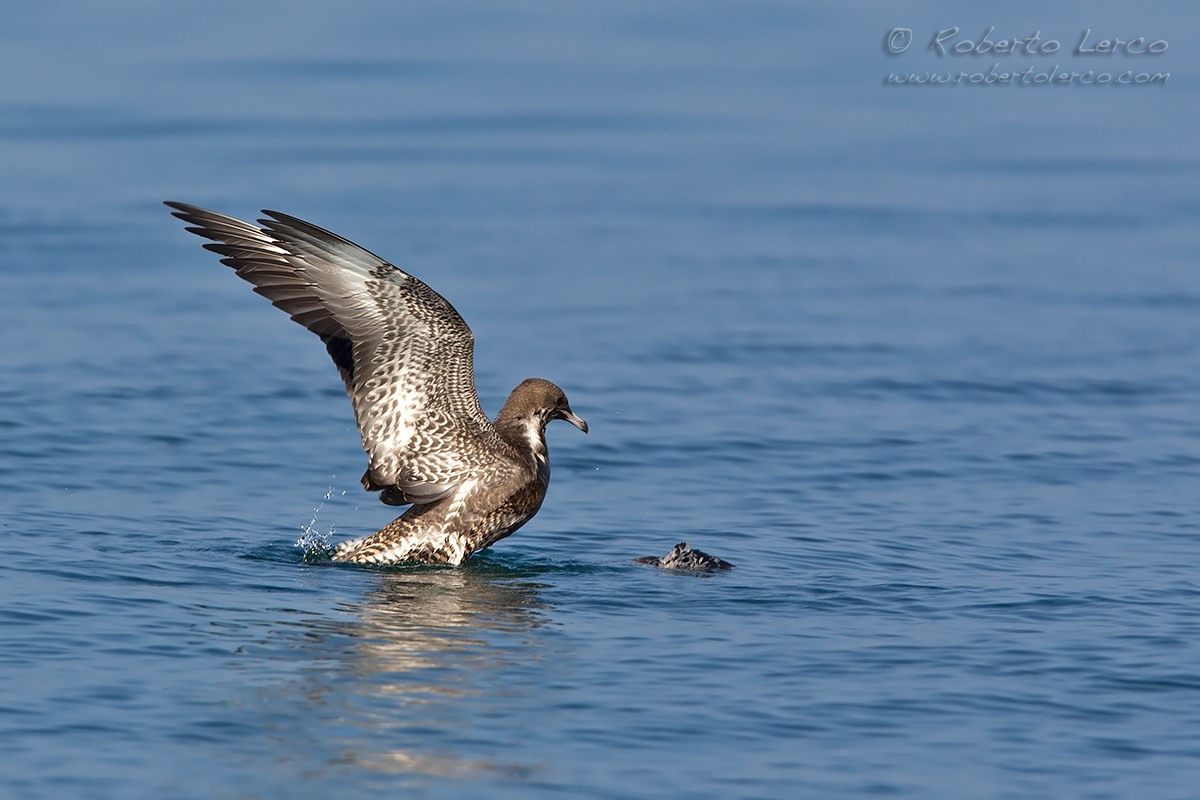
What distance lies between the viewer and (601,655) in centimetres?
1029

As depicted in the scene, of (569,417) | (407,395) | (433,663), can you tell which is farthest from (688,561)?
→ (433,663)

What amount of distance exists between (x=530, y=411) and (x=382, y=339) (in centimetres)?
130

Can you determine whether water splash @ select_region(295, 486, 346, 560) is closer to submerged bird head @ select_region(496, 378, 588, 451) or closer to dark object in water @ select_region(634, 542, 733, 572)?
submerged bird head @ select_region(496, 378, 588, 451)

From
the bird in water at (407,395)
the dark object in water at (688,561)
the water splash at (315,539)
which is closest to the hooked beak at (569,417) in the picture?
the bird in water at (407,395)

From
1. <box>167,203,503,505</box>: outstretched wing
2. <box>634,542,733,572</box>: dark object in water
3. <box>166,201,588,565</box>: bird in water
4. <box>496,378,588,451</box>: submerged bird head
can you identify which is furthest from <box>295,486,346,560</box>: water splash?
<box>634,542,733,572</box>: dark object in water

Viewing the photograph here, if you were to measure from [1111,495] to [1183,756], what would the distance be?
626cm

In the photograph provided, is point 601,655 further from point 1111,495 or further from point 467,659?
point 1111,495

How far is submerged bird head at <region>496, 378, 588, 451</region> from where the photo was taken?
497 inches

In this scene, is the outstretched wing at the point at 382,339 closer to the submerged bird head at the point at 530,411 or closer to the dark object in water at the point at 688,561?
the submerged bird head at the point at 530,411

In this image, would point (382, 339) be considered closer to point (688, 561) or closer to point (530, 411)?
point (530, 411)

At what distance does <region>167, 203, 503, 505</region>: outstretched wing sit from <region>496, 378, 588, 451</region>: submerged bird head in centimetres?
24

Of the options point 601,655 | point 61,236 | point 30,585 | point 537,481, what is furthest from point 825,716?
point 61,236

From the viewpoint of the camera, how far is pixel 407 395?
12172 millimetres

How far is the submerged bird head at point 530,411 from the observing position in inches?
497
